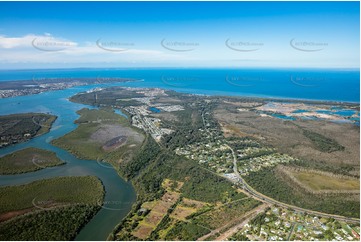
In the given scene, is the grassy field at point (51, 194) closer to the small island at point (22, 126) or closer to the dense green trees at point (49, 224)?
the dense green trees at point (49, 224)

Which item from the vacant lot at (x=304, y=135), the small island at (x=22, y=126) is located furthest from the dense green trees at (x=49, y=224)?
the vacant lot at (x=304, y=135)

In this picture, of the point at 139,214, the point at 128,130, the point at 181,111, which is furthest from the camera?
the point at 181,111

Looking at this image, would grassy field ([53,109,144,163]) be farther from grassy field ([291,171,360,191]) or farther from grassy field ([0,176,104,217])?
grassy field ([291,171,360,191])

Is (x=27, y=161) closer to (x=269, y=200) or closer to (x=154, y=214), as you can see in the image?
(x=154, y=214)

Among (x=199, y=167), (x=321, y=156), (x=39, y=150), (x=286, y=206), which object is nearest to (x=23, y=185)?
(x=39, y=150)

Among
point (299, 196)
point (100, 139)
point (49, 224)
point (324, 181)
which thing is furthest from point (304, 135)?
point (49, 224)

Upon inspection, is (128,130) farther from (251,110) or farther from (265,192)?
(251,110)
